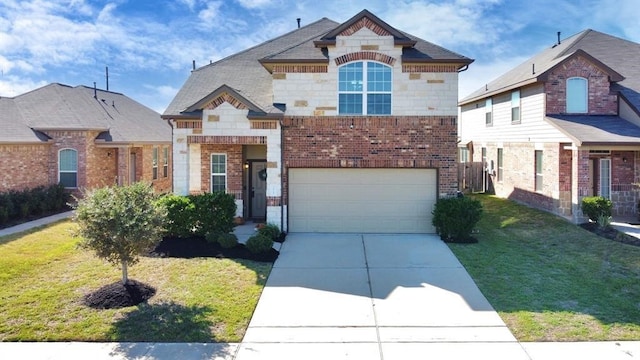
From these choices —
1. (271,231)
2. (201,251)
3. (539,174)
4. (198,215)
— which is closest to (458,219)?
(271,231)

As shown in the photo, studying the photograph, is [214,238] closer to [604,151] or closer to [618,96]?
[604,151]

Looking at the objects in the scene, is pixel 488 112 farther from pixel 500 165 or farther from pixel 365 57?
pixel 365 57

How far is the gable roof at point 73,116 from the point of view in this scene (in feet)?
65.0

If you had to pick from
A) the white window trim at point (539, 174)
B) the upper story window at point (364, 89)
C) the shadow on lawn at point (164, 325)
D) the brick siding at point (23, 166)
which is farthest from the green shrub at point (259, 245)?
the brick siding at point (23, 166)

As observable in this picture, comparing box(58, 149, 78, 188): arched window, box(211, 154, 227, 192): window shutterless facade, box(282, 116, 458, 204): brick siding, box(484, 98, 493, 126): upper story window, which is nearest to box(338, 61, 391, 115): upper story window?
box(282, 116, 458, 204): brick siding

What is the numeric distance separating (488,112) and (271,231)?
1459 cm

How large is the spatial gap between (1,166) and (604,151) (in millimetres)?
22455

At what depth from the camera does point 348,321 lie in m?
8.03

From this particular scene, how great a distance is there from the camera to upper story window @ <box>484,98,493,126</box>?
910 inches

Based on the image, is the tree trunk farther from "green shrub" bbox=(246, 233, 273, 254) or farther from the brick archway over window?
the brick archway over window

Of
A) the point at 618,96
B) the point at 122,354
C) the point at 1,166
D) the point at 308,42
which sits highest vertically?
the point at 308,42

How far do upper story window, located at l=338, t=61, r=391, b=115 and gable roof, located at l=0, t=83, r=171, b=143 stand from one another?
39.0 feet

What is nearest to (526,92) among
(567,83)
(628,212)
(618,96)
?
(567,83)

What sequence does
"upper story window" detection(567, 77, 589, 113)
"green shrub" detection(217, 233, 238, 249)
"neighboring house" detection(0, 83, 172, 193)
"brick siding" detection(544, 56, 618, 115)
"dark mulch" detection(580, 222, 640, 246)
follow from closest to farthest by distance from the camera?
1. "green shrub" detection(217, 233, 238, 249)
2. "dark mulch" detection(580, 222, 640, 246)
3. "brick siding" detection(544, 56, 618, 115)
4. "upper story window" detection(567, 77, 589, 113)
5. "neighboring house" detection(0, 83, 172, 193)
